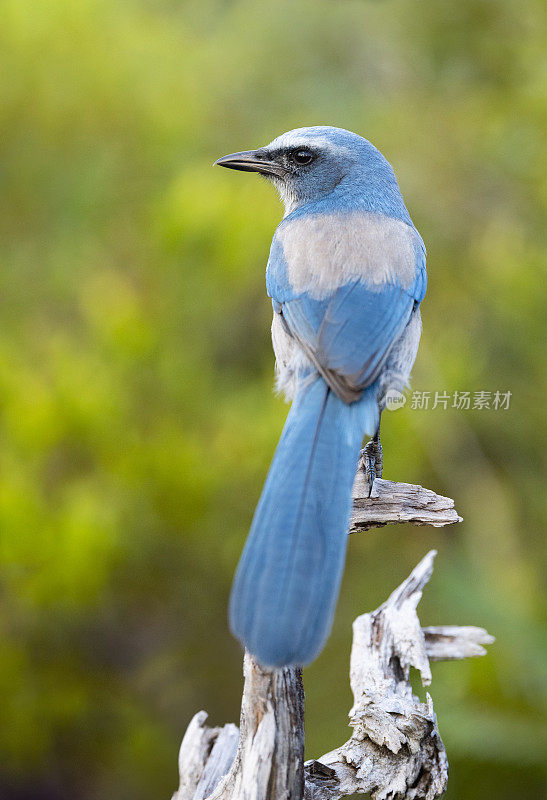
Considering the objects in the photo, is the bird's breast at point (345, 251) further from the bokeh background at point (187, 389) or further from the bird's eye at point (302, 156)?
the bokeh background at point (187, 389)

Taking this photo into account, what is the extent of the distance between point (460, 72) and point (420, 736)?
16.3 feet

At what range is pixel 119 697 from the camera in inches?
204

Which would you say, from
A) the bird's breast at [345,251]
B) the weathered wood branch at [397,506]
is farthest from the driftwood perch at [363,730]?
the bird's breast at [345,251]

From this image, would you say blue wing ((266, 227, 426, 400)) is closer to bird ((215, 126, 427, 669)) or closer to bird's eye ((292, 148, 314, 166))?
bird ((215, 126, 427, 669))

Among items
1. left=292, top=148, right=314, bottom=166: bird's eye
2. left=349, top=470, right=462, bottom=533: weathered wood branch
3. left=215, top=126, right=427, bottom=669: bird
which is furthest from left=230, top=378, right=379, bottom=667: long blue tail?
left=292, top=148, right=314, bottom=166: bird's eye

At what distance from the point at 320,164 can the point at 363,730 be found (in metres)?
2.13

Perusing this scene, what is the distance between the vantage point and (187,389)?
492 cm

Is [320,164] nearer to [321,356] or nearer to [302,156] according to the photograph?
[302,156]

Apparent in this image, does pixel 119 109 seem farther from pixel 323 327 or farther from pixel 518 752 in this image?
pixel 518 752

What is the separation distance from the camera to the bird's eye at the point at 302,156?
11.7ft

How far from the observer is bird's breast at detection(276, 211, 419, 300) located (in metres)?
3.03

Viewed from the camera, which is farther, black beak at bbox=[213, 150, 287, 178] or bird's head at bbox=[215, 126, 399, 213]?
black beak at bbox=[213, 150, 287, 178]

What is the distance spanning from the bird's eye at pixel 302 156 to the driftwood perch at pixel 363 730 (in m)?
1.38

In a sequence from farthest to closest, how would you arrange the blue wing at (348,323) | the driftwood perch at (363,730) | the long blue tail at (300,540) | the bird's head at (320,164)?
1. the bird's head at (320,164)
2. the blue wing at (348,323)
3. the driftwood perch at (363,730)
4. the long blue tail at (300,540)
